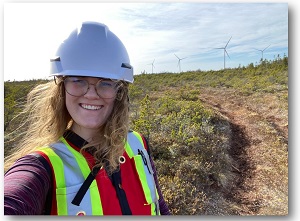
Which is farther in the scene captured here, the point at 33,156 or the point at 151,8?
the point at 151,8

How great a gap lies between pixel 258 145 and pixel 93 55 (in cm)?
136

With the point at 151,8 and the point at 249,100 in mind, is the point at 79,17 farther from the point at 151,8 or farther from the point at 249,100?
the point at 249,100

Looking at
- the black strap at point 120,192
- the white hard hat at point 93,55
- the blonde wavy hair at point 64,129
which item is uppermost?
the white hard hat at point 93,55

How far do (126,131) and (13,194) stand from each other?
39cm

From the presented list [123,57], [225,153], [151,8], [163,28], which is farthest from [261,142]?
[123,57]

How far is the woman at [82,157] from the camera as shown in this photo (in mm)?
826

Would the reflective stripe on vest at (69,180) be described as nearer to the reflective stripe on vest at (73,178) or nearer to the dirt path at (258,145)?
the reflective stripe on vest at (73,178)

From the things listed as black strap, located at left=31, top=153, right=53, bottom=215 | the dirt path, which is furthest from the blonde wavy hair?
the dirt path

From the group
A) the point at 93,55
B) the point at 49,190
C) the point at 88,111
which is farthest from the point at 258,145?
the point at 49,190

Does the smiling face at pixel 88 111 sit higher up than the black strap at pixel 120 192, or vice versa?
the smiling face at pixel 88 111

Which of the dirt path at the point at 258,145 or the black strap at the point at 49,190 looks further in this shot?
the dirt path at the point at 258,145

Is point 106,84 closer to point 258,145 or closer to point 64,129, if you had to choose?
point 64,129

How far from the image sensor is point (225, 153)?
7.38ft

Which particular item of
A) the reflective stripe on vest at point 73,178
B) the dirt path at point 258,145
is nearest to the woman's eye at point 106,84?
the reflective stripe on vest at point 73,178
